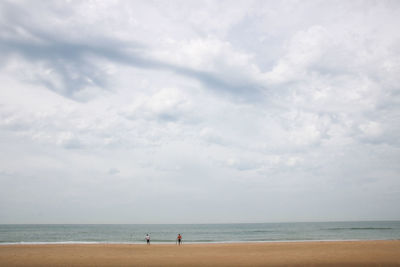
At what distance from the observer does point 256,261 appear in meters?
20.3

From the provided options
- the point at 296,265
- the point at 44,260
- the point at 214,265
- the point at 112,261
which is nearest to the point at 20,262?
the point at 44,260

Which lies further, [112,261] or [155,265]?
[112,261]

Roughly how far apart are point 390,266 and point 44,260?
2278 cm

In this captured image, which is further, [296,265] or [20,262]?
[20,262]

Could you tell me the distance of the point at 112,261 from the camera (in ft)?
69.1

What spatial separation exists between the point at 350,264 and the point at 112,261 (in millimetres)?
15677

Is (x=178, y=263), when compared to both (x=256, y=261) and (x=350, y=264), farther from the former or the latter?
(x=350, y=264)

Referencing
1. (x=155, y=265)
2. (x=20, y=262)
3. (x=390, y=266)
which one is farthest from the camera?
(x=20, y=262)

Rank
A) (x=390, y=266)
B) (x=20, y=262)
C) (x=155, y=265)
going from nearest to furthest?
(x=390, y=266), (x=155, y=265), (x=20, y=262)

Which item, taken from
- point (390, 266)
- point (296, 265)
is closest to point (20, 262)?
point (296, 265)

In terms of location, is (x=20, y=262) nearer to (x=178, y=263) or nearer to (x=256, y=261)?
(x=178, y=263)

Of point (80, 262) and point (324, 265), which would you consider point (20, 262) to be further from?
point (324, 265)

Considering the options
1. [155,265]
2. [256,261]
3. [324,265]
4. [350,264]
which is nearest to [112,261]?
[155,265]

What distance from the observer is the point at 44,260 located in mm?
21594
